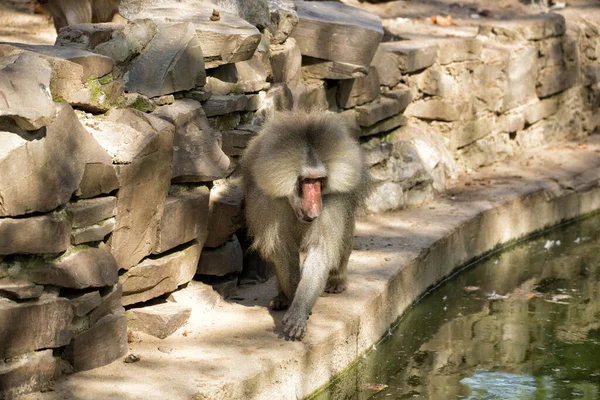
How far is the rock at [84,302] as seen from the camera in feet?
16.8

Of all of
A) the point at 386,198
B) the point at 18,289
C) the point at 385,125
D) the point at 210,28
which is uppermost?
the point at 210,28

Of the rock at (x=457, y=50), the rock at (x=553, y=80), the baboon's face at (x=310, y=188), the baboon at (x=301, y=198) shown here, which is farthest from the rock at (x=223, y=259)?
the rock at (x=553, y=80)

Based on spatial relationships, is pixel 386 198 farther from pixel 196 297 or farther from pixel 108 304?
pixel 108 304

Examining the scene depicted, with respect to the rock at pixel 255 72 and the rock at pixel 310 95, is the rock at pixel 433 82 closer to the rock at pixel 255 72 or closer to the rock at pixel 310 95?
the rock at pixel 310 95

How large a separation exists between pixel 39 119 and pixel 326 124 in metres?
1.78

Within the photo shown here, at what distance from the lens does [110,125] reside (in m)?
5.52

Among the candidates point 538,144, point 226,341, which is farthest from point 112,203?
point 538,144

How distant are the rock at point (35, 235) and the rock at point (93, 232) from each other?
0.11 metres

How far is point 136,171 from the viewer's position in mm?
5562

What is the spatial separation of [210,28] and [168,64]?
551 millimetres

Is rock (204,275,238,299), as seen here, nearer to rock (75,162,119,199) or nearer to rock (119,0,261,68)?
rock (119,0,261,68)

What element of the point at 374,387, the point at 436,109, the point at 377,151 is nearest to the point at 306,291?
the point at 374,387

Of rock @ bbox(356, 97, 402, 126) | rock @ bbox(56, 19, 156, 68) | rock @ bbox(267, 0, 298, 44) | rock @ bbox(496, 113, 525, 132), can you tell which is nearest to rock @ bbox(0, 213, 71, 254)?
rock @ bbox(56, 19, 156, 68)

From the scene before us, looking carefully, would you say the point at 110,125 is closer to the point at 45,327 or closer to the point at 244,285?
the point at 45,327
